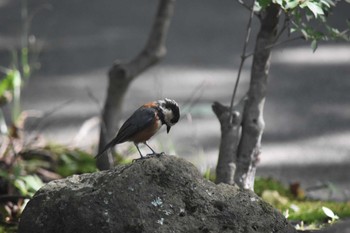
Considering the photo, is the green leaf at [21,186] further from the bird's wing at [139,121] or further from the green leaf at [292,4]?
the green leaf at [292,4]

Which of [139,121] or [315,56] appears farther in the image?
[315,56]

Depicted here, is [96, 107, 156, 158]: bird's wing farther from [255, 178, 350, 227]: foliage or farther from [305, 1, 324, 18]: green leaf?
[255, 178, 350, 227]: foliage

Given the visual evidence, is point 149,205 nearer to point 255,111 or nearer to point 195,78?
point 255,111

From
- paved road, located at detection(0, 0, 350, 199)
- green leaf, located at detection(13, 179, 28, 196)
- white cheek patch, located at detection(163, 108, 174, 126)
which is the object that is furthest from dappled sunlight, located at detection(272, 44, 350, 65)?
white cheek patch, located at detection(163, 108, 174, 126)

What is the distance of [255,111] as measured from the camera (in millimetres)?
4238

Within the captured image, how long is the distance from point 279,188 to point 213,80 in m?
2.53

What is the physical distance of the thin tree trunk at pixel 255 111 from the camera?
421 cm

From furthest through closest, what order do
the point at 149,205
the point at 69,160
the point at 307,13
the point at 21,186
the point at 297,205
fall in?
1. the point at 69,160
2. the point at 297,205
3. the point at 21,186
4. the point at 307,13
5. the point at 149,205

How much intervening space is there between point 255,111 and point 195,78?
338 centimetres

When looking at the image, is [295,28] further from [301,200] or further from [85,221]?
[301,200]

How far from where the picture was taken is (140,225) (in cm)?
324

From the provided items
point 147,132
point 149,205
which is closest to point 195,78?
point 147,132

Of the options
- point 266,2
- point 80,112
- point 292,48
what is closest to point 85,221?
point 266,2

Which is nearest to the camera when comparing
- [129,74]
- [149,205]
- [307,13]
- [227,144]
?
[149,205]
